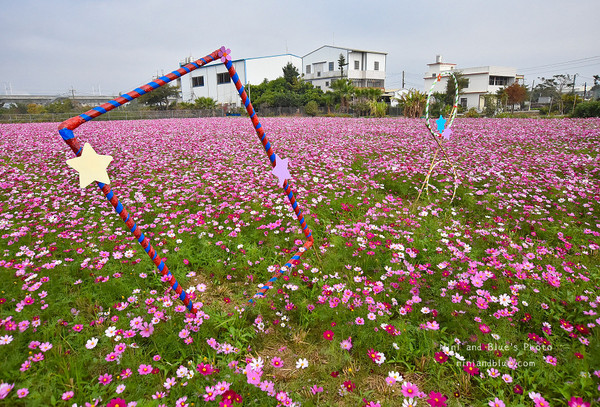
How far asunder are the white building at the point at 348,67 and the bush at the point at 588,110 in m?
39.5

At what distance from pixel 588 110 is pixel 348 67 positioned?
42.4 m

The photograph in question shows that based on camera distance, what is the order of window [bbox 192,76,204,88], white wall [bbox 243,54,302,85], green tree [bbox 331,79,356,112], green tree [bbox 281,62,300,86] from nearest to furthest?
green tree [bbox 331,79,356,112], green tree [bbox 281,62,300,86], white wall [bbox 243,54,302,85], window [bbox 192,76,204,88]

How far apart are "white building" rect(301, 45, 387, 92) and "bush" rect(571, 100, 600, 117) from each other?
39.5 meters

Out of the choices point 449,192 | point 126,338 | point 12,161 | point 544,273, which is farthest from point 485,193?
point 12,161

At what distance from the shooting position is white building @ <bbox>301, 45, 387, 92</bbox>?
59.9 metres

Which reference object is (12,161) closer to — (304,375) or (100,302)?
(100,302)

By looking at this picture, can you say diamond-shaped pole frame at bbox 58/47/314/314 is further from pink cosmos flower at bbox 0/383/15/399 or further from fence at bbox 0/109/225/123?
fence at bbox 0/109/225/123

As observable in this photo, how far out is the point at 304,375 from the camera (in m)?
2.32

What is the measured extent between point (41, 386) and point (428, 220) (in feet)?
14.6

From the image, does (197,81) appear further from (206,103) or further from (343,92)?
(343,92)

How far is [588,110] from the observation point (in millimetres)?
23359

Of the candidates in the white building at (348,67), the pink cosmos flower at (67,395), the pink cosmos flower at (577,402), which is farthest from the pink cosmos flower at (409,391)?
the white building at (348,67)

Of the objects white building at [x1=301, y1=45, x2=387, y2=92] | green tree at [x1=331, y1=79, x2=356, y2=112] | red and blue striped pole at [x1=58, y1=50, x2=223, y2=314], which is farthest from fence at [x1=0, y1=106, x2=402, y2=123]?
red and blue striped pole at [x1=58, y1=50, x2=223, y2=314]

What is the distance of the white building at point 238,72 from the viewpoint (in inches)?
2124
